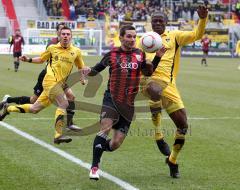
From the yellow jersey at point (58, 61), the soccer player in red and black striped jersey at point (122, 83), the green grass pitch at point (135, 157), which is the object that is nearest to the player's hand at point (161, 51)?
the soccer player in red and black striped jersey at point (122, 83)

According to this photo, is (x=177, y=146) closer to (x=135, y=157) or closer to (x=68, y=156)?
(x=135, y=157)

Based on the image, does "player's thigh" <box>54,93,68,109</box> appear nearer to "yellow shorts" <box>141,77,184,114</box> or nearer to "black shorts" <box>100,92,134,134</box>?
"yellow shorts" <box>141,77,184,114</box>

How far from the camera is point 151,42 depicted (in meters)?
8.62

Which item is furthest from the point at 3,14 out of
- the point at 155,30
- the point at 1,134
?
the point at 155,30

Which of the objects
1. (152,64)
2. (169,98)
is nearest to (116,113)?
(152,64)

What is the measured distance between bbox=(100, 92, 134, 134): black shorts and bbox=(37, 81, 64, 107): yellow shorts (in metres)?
3.69

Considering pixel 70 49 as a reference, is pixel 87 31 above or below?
below

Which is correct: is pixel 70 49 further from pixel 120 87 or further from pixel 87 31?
pixel 87 31

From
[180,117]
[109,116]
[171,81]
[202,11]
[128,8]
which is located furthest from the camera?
[128,8]

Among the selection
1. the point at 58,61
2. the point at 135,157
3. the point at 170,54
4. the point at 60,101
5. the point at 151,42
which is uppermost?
the point at 151,42

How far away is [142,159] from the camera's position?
10242 mm

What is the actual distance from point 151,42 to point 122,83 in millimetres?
658

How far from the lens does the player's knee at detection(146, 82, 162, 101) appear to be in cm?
916

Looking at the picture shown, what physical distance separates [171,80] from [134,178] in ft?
4.88
